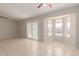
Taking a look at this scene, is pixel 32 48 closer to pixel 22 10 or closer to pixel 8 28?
pixel 8 28

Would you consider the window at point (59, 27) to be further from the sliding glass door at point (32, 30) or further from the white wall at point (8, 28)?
the white wall at point (8, 28)

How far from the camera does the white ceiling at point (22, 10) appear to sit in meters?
1.78

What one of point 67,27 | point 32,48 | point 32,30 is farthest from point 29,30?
point 67,27

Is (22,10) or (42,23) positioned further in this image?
(42,23)

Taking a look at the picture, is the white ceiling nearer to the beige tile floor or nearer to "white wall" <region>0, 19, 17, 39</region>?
"white wall" <region>0, 19, 17, 39</region>

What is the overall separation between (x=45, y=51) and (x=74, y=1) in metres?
0.99

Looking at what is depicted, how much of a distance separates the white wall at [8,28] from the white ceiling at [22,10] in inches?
4.0

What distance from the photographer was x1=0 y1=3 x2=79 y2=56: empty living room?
6.15ft

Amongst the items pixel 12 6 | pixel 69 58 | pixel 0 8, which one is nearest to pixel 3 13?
pixel 0 8

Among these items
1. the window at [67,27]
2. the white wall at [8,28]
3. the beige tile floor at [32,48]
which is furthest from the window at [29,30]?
the window at [67,27]

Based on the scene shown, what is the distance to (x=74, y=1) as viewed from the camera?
5.06ft

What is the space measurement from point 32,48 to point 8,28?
608 millimetres

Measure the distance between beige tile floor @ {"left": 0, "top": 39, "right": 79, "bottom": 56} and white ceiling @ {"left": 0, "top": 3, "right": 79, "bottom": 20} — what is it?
467 mm

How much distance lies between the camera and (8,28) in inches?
80.8
